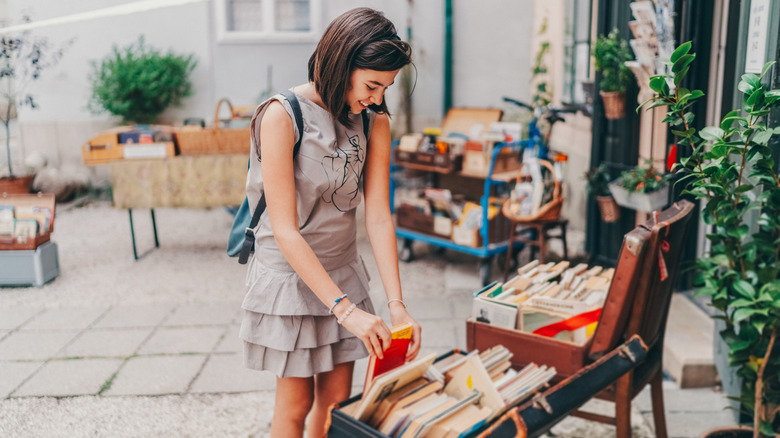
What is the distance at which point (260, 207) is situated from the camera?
6.61 feet

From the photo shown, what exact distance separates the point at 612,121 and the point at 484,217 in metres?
1.12

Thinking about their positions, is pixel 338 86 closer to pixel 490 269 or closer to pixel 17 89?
pixel 490 269

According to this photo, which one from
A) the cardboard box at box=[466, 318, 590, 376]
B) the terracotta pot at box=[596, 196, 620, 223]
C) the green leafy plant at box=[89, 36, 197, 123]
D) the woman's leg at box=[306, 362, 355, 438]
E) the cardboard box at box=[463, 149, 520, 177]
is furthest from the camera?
the green leafy plant at box=[89, 36, 197, 123]

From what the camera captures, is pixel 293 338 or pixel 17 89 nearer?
pixel 293 338

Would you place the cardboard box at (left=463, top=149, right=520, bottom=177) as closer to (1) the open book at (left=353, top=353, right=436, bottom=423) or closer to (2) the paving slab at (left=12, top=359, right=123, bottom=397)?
(2) the paving slab at (left=12, top=359, right=123, bottom=397)

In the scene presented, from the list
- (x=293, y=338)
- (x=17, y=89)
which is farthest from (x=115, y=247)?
(x=293, y=338)

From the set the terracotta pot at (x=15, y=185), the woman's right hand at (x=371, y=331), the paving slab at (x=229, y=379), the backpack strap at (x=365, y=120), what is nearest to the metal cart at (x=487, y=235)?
the paving slab at (x=229, y=379)

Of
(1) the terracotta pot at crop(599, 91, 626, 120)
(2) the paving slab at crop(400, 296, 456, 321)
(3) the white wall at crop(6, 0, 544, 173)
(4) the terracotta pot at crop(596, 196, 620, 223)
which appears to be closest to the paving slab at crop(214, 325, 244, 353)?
(2) the paving slab at crop(400, 296, 456, 321)

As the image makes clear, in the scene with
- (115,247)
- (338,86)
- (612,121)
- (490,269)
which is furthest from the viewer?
(115,247)

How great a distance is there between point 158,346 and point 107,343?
313 millimetres

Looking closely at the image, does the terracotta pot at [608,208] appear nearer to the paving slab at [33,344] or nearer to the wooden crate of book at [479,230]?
the wooden crate of book at [479,230]

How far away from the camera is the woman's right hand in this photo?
184 cm

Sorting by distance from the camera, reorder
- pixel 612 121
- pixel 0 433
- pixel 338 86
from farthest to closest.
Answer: pixel 612 121, pixel 0 433, pixel 338 86

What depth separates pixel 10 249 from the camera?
498 centimetres
